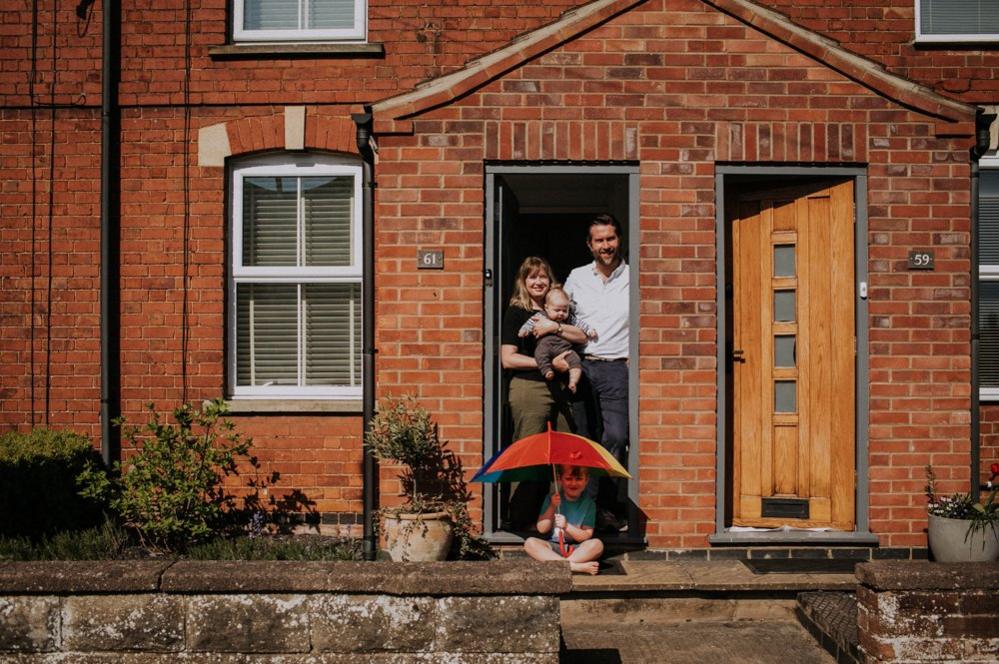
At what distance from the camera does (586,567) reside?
21.1 ft

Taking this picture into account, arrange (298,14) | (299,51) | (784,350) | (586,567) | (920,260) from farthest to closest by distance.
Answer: (298,14) → (299,51) → (784,350) → (920,260) → (586,567)

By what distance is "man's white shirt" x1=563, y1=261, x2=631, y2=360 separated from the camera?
7375 millimetres

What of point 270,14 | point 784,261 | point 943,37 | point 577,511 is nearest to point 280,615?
point 577,511

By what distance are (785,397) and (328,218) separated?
3.97 m

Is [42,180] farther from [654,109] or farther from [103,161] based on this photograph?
[654,109]

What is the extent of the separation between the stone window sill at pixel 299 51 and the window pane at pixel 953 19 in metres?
4.61

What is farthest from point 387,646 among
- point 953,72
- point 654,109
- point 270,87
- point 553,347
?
point 953,72

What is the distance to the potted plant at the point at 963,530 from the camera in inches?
253

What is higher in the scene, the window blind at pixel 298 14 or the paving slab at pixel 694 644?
the window blind at pixel 298 14

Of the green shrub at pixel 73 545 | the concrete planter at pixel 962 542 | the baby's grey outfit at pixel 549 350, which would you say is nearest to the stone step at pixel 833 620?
the concrete planter at pixel 962 542

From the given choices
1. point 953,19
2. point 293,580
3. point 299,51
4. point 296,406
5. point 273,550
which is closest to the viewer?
point 293,580

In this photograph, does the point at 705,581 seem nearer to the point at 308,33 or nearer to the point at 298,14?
the point at 308,33

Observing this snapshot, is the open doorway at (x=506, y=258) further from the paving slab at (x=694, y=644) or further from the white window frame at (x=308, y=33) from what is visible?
the white window frame at (x=308, y=33)

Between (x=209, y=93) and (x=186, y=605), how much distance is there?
5.12 m
